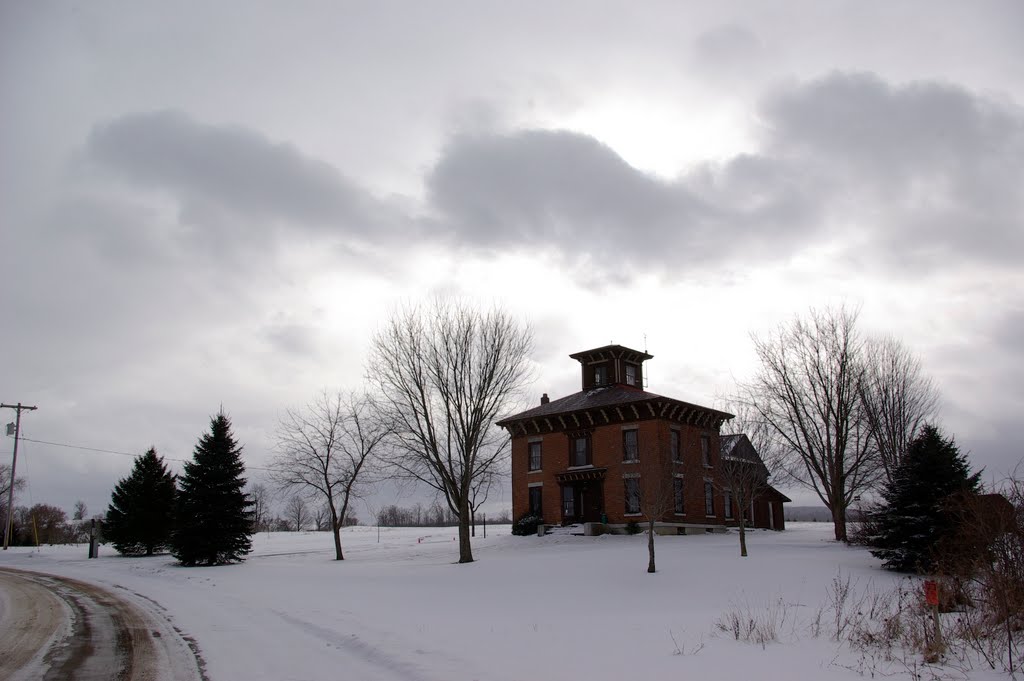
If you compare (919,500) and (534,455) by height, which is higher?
(534,455)

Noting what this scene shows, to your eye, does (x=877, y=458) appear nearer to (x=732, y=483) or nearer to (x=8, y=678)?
(x=732, y=483)

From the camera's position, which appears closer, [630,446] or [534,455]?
[630,446]

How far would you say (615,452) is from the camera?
42.7 m

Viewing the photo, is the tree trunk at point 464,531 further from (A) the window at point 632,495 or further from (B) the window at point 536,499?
(B) the window at point 536,499

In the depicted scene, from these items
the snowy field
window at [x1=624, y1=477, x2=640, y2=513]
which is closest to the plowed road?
the snowy field

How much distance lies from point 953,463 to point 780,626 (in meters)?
13.8

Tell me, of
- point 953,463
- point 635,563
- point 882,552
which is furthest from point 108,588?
point 953,463

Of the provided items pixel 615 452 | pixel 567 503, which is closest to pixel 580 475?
pixel 567 503

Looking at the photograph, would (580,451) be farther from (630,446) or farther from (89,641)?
(89,641)

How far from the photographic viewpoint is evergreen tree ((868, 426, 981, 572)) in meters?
21.8

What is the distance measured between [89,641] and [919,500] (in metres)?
22.7

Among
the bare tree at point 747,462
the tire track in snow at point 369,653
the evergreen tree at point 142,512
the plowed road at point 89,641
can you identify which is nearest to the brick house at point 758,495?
the bare tree at point 747,462

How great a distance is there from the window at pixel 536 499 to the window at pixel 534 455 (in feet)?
4.52

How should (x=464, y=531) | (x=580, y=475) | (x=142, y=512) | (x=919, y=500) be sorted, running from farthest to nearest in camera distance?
(x=580, y=475) < (x=142, y=512) < (x=464, y=531) < (x=919, y=500)
